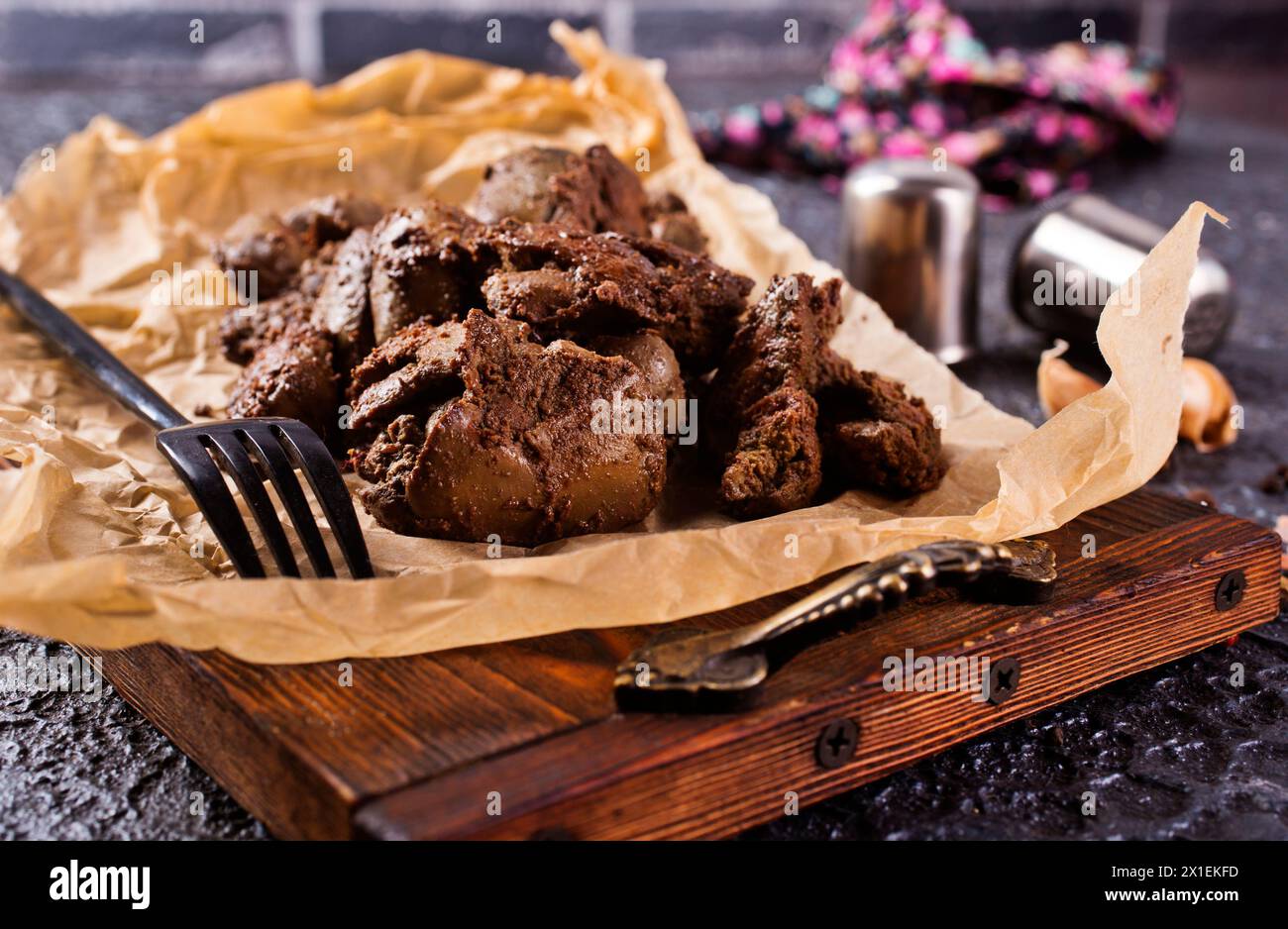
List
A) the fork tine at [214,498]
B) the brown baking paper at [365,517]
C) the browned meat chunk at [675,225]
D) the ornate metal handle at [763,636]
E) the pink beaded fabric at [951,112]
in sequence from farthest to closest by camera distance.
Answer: the pink beaded fabric at [951,112] → the browned meat chunk at [675,225] → the fork tine at [214,498] → the brown baking paper at [365,517] → the ornate metal handle at [763,636]

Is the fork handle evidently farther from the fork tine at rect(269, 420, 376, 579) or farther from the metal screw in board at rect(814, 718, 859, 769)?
the metal screw in board at rect(814, 718, 859, 769)

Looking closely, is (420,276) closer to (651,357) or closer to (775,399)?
(651,357)

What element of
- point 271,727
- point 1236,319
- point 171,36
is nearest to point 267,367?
point 271,727

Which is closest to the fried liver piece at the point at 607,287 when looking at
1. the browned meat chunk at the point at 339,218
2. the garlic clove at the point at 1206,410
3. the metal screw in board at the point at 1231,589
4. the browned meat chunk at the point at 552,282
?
the browned meat chunk at the point at 552,282

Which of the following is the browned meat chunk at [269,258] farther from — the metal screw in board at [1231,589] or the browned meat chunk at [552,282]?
the metal screw in board at [1231,589]

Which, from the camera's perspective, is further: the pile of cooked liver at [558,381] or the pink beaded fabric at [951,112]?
the pink beaded fabric at [951,112]

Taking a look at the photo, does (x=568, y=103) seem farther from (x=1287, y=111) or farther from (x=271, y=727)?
(x=1287, y=111)

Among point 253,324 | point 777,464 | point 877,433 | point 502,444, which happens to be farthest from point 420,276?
point 877,433

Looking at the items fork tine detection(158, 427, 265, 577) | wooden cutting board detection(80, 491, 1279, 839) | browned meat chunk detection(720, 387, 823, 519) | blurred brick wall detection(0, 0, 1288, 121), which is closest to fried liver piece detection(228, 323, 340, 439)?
fork tine detection(158, 427, 265, 577)
